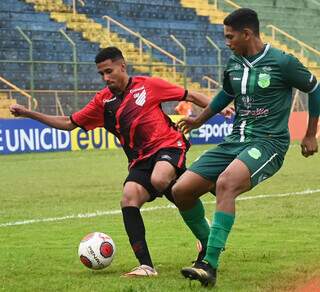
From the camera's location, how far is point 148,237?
29.2 feet

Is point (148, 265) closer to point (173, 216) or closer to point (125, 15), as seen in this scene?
point (173, 216)

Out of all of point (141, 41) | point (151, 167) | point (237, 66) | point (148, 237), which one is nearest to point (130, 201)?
point (151, 167)

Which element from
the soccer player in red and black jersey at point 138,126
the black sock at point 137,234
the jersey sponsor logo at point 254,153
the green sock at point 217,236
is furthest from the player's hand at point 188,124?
the green sock at point 217,236

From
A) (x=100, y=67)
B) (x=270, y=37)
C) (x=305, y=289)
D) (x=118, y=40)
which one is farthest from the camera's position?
(x=270, y=37)

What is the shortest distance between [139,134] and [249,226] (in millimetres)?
2793

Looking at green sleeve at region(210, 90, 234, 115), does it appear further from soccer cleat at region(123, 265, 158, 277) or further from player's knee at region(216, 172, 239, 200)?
soccer cleat at region(123, 265, 158, 277)

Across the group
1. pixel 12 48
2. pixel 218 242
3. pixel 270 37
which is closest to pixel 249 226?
pixel 218 242

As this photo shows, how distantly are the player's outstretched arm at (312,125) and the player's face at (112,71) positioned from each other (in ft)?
5.28

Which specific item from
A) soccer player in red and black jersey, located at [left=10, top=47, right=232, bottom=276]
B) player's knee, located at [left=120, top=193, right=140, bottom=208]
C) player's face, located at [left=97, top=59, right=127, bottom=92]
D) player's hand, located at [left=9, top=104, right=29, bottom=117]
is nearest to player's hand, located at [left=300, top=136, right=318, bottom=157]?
soccer player in red and black jersey, located at [left=10, top=47, right=232, bottom=276]

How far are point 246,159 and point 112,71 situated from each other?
1557 millimetres

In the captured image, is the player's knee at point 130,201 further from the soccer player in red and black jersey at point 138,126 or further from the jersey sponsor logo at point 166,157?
the jersey sponsor logo at point 166,157

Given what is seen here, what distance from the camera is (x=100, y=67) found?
711 cm

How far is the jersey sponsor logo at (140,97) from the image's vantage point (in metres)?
7.32

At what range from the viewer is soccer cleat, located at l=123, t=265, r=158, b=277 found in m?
6.58
